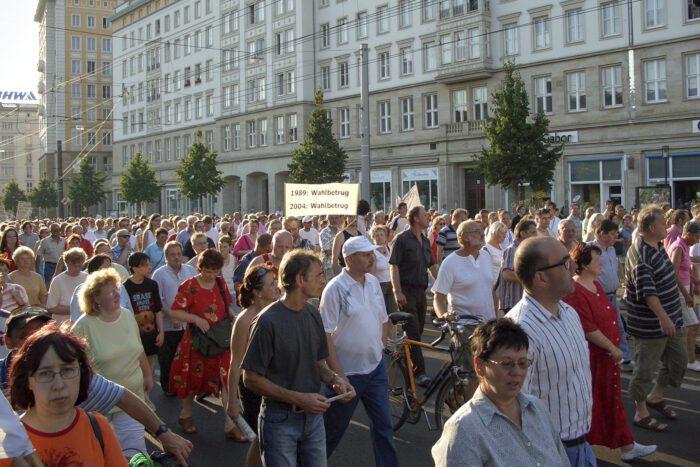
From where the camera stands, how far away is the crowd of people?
2.89 meters

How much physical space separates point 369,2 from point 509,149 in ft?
65.2

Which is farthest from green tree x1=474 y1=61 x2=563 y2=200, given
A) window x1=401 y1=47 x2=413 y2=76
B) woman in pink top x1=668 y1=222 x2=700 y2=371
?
woman in pink top x1=668 y1=222 x2=700 y2=371

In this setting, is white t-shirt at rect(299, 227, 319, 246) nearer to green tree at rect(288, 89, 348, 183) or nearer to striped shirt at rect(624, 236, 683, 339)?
striped shirt at rect(624, 236, 683, 339)

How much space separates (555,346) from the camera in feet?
11.8

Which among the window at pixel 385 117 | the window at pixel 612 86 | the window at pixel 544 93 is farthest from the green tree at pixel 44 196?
the window at pixel 612 86


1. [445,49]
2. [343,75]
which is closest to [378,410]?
[445,49]

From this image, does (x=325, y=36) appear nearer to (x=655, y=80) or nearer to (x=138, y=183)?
(x=138, y=183)

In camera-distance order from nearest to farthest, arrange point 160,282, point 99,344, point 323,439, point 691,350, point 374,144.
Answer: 1. point 323,439
2. point 99,344
3. point 160,282
4. point 691,350
5. point 374,144

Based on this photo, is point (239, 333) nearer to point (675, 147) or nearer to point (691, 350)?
point (691, 350)

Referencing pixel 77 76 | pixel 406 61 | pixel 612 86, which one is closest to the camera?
pixel 612 86

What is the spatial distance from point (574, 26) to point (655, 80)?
521 centimetres

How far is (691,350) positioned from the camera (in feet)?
28.9

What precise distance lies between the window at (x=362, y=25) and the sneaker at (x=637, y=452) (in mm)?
42502

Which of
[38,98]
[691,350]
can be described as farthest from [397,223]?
[38,98]
